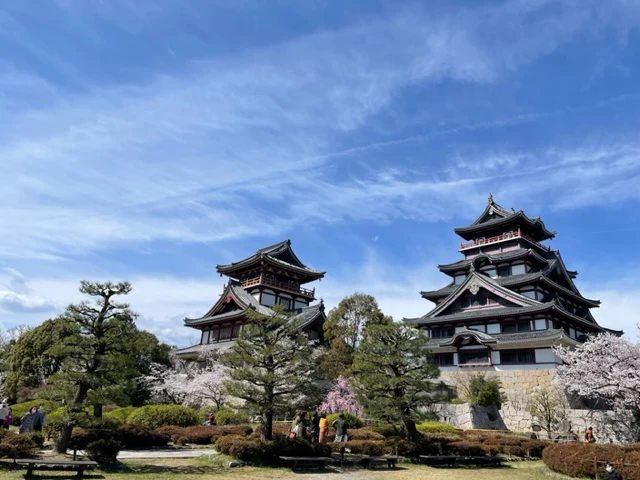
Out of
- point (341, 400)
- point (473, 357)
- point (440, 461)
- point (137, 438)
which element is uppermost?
point (473, 357)

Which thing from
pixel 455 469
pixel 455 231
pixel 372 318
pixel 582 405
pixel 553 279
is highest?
pixel 455 231

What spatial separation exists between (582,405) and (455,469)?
20.0m

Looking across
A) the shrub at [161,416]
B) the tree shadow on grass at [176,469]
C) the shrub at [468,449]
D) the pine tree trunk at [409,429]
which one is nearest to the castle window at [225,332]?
the shrub at [161,416]

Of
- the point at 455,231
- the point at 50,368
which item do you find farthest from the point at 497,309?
the point at 50,368

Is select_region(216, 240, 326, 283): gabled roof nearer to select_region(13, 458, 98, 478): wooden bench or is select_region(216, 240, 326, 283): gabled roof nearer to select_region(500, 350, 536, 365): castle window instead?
select_region(500, 350, 536, 365): castle window

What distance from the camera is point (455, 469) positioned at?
18.0 metres

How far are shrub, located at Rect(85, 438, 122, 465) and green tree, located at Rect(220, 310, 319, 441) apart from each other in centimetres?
429

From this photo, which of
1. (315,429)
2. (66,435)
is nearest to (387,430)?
(315,429)

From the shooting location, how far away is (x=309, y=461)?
15.6 meters

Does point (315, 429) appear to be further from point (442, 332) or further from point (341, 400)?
point (442, 332)

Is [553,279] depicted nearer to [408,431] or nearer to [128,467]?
[408,431]

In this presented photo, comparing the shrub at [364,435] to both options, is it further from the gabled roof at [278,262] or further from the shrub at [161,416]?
the gabled roof at [278,262]

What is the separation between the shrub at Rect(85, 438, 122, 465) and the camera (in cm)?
1395

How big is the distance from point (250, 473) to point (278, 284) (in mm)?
35572
